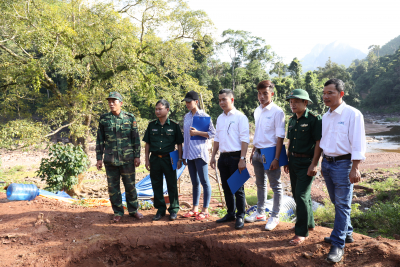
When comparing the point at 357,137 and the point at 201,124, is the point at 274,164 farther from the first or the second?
the point at 201,124

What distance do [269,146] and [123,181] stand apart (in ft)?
7.52

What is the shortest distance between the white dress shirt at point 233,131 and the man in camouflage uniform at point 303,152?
625mm

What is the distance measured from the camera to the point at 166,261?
132 inches

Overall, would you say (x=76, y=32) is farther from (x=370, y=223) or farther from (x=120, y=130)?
(x=370, y=223)

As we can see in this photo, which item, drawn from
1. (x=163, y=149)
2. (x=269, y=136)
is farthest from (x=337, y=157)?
(x=163, y=149)

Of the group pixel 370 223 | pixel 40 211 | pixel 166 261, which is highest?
pixel 40 211

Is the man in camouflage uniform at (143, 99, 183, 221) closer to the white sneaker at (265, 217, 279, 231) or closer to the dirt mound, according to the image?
the dirt mound

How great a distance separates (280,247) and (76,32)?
405 inches

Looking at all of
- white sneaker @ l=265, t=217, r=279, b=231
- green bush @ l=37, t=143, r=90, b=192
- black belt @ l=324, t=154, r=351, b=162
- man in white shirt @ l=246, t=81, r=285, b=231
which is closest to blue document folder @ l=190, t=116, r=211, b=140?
man in white shirt @ l=246, t=81, r=285, b=231

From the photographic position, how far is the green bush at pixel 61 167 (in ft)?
20.6

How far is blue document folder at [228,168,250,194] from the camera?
3273mm

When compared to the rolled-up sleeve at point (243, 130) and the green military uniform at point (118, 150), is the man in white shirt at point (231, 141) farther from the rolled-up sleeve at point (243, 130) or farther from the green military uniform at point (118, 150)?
the green military uniform at point (118, 150)

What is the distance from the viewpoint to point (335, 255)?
8.70 feet

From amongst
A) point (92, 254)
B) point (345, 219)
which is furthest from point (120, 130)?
point (345, 219)
